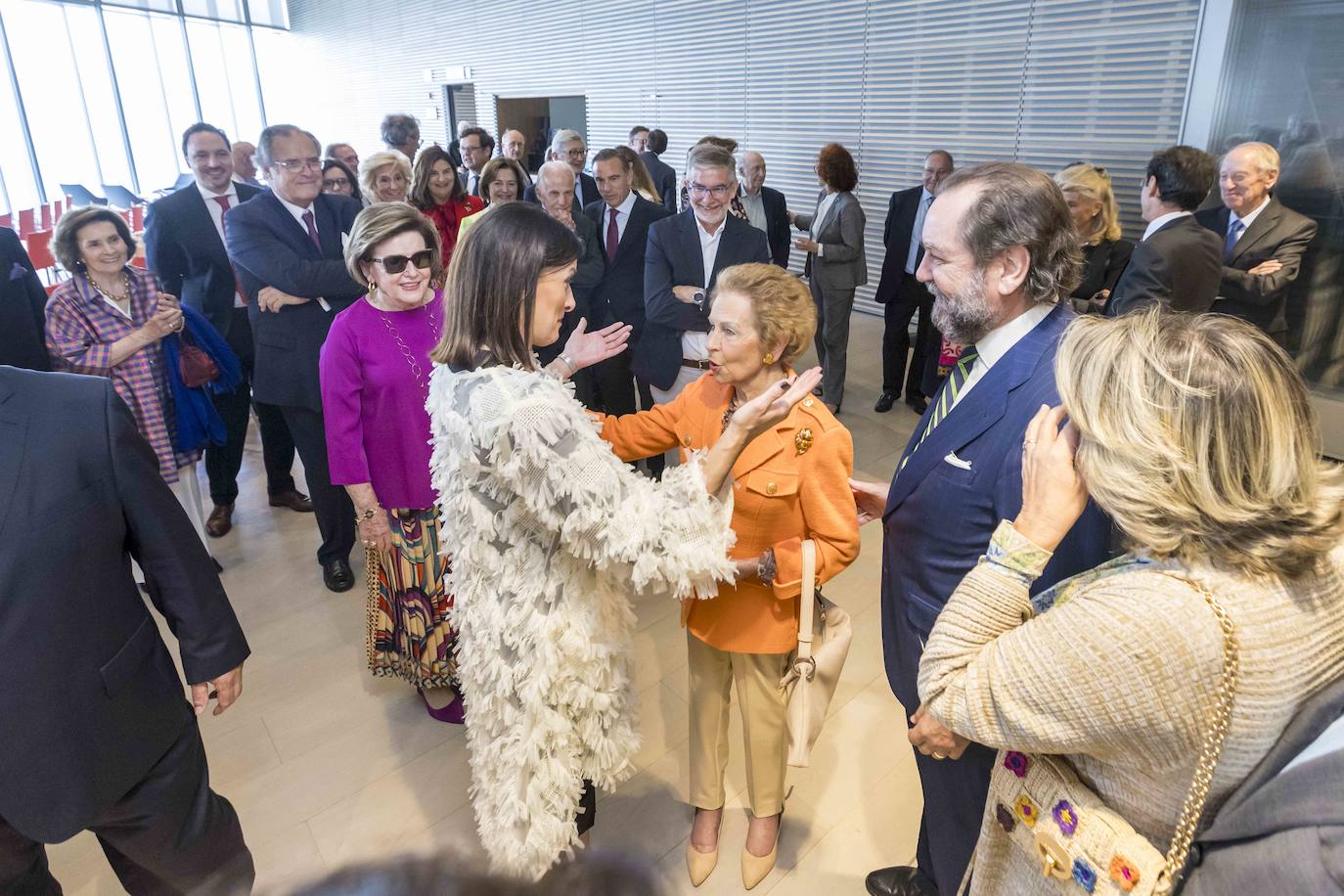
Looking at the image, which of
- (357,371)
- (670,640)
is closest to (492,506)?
(357,371)

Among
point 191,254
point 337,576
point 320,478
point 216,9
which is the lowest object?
point 337,576

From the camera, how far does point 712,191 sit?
360 centimetres

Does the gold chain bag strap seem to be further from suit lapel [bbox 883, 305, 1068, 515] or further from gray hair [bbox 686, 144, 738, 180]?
gray hair [bbox 686, 144, 738, 180]

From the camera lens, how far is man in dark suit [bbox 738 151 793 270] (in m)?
5.71

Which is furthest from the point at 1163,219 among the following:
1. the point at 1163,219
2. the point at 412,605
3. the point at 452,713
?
the point at 452,713

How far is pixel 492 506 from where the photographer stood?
151 cm

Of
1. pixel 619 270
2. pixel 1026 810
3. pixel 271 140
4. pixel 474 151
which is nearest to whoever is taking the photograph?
pixel 1026 810

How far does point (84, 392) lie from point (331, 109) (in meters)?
18.4

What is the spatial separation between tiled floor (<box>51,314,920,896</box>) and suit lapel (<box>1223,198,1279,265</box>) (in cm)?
278

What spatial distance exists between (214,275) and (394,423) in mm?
2229

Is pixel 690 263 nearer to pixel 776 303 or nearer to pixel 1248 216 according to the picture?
pixel 776 303

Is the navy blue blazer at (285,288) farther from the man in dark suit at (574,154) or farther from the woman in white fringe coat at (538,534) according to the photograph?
the man in dark suit at (574,154)

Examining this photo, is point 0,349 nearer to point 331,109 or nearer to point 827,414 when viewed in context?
point 827,414

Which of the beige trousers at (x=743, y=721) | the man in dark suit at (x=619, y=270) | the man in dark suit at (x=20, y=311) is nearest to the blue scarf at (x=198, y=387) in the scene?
the man in dark suit at (x=20, y=311)
